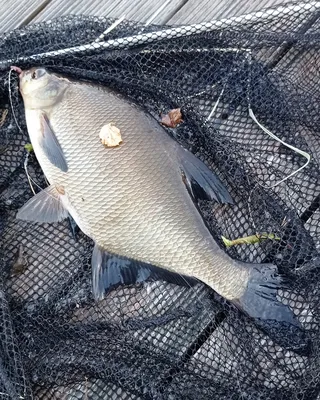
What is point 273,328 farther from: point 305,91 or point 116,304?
point 305,91

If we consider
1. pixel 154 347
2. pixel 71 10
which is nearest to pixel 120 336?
pixel 154 347

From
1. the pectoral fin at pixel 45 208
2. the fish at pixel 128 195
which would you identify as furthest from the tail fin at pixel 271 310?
the pectoral fin at pixel 45 208

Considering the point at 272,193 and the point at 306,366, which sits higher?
the point at 272,193

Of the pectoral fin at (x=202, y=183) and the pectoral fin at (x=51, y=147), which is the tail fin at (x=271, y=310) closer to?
the pectoral fin at (x=202, y=183)

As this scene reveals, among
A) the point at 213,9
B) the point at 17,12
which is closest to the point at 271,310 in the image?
the point at 213,9

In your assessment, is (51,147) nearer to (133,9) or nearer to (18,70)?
(18,70)

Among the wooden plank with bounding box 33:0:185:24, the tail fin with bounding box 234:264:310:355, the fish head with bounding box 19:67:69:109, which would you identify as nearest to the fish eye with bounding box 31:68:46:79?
the fish head with bounding box 19:67:69:109
